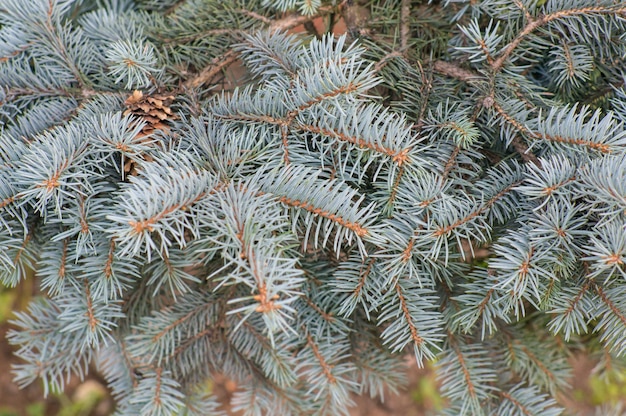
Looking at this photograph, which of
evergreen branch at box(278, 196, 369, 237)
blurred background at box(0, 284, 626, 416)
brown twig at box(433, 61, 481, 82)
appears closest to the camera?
evergreen branch at box(278, 196, 369, 237)

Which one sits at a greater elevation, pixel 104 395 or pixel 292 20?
pixel 292 20

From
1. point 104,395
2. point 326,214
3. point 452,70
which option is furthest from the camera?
point 104,395

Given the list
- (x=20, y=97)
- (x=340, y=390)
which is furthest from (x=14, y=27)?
(x=340, y=390)

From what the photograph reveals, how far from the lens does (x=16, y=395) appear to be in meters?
1.40

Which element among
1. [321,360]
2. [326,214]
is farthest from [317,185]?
[321,360]

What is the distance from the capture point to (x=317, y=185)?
555 millimetres

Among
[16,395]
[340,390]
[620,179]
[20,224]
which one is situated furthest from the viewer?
[16,395]

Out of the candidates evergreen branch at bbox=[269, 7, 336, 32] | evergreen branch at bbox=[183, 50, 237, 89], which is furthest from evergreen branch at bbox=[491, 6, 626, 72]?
evergreen branch at bbox=[183, 50, 237, 89]

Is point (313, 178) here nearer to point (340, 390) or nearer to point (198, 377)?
point (340, 390)

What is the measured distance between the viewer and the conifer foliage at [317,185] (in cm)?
54

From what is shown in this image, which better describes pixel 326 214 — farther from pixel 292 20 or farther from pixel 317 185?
pixel 292 20

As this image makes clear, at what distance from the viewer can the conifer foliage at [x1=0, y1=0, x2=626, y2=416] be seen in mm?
541

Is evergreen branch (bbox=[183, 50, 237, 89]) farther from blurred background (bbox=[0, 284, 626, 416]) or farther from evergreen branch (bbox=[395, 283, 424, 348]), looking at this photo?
blurred background (bbox=[0, 284, 626, 416])

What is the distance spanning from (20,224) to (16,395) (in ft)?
3.39
